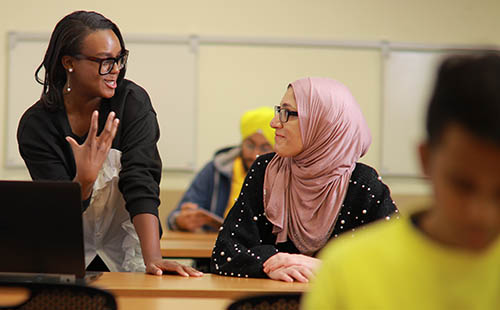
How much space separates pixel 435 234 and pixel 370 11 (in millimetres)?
4653

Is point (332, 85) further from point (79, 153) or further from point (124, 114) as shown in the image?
point (79, 153)

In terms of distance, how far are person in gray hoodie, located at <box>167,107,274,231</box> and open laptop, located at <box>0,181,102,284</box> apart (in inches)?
89.5

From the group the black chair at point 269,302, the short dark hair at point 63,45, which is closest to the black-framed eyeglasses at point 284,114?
the short dark hair at point 63,45

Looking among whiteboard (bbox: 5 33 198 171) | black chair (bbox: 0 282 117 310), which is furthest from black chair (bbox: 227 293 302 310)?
whiteboard (bbox: 5 33 198 171)

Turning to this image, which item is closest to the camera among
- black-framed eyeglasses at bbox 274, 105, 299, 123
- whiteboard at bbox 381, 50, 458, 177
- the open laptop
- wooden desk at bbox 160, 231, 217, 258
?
the open laptop

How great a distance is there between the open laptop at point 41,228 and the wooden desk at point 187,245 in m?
1.33

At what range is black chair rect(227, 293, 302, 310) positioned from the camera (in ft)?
3.41

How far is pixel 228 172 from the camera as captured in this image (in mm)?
3973

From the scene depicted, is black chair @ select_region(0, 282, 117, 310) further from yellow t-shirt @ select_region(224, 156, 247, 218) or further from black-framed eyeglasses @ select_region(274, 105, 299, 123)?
yellow t-shirt @ select_region(224, 156, 247, 218)

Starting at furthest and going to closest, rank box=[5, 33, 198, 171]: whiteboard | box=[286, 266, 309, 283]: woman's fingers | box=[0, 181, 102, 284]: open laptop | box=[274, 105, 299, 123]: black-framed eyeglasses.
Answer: box=[5, 33, 198, 171]: whiteboard → box=[274, 105, 299, 123]: black-framed eyeglasses → box=[286, 266, 309, 283]: woman's fingers → box=[0, 181, 102, 284]: open laptop

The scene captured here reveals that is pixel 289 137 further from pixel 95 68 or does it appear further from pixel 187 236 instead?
pixel 187 236

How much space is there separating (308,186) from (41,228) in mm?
898

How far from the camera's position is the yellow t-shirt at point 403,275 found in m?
0.65

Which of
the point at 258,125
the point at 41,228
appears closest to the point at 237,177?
the point at 258,125
